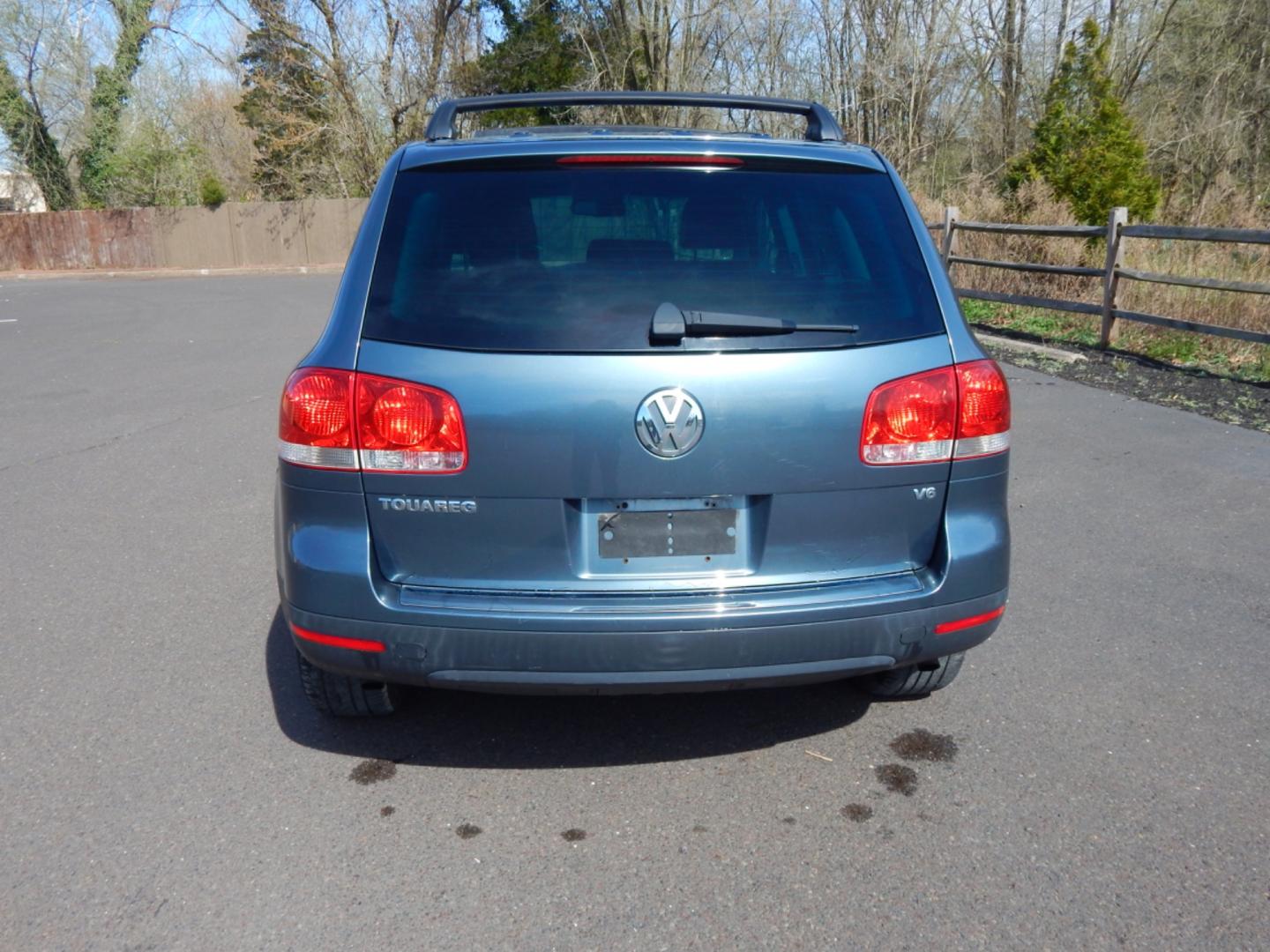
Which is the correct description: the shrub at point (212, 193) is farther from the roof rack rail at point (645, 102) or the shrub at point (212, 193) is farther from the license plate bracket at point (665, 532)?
the license plate bracket at point (665, 532)

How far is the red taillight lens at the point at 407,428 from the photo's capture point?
2666mm

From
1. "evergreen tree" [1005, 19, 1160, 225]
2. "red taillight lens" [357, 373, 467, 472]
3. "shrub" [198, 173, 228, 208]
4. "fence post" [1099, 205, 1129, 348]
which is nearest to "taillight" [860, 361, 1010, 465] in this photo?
"red taillight lens" [357, 373, 467, 472]

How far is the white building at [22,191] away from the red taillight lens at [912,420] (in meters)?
44.4

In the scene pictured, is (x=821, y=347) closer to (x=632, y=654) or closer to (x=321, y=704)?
(x=632, y=654)

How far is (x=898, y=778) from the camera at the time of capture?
3123mm

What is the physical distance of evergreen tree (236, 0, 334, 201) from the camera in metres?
34.0

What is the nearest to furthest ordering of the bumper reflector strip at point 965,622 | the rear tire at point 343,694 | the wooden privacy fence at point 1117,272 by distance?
the bumper reflector strip at point 965,622, the rear tire at point 343,694, the wooden privacy fence at point 1117,272

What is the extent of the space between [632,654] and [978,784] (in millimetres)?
1155

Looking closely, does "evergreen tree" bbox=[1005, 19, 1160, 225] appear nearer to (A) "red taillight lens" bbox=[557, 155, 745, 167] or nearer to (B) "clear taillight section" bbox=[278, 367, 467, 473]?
(A) "red taillight lens" bbox=[557, 155, 745, 167]

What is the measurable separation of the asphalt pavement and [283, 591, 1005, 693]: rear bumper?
430 millimetres

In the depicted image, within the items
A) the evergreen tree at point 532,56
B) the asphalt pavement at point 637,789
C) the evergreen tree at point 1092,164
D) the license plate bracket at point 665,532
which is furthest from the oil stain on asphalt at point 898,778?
the evergreen tree at point 532,56

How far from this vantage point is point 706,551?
277 centimetres

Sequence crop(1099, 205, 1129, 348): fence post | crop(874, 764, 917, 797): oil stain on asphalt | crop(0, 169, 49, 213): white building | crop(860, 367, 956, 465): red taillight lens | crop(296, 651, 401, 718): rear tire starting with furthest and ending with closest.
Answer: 1. crop(0, 169, 49, 213): white building
2. crop(1099, 205, 1129, 348): fence post
3. crop(296, 651, 401, 718): rear tire
4. crop(874, 764, 917, 797): oil stain on asphalt
5. crop(860, 367, 956, 465): red taillight lens

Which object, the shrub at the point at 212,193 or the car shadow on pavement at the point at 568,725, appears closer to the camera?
the car shadow on pavement at the point at 568,725
